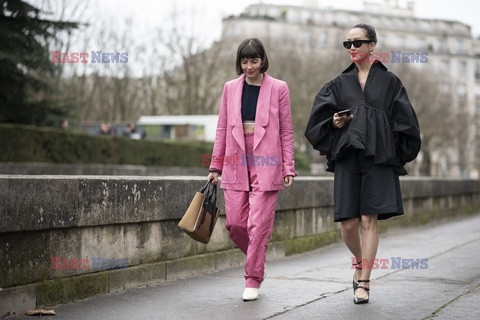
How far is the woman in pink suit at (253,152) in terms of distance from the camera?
20.9ft

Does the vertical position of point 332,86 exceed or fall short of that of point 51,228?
it exceeds it

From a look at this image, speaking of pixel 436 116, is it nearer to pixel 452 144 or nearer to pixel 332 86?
pixel 452 144

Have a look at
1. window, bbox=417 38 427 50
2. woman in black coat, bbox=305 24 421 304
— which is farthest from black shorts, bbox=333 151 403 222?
window, bbox=417 38 427 50

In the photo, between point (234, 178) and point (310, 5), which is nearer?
point (234, 178)

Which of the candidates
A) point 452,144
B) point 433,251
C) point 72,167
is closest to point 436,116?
point 452,144

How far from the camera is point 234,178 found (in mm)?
6445

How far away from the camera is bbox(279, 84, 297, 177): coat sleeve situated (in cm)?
643

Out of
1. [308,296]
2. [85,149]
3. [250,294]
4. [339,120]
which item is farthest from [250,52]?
[85,149]

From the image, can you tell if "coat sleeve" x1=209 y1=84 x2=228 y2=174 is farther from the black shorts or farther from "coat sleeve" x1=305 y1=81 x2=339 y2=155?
the black shorts

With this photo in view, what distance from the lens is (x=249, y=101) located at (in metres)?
6.48

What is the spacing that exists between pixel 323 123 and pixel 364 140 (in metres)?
0.37

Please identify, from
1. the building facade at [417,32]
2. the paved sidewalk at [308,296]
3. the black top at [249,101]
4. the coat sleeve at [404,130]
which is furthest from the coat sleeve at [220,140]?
the building facade at [417,32]

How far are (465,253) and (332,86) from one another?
4273 millimetres

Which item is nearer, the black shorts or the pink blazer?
the black shorts
